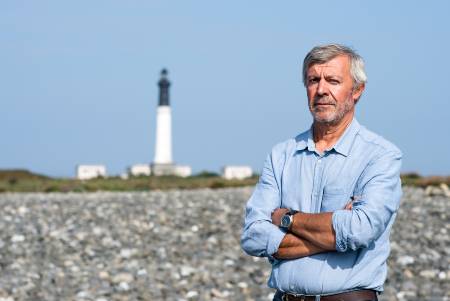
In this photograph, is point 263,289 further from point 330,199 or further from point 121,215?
point 121,215

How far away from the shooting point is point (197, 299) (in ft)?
31.4

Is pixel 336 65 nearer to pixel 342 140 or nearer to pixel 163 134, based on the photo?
pixel 342 140

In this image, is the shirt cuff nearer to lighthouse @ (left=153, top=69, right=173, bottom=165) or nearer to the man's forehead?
the man's forehead

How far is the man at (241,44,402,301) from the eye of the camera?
12.2ft

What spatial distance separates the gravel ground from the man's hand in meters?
5.78

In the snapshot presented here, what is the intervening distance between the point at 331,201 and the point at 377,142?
0.98ft

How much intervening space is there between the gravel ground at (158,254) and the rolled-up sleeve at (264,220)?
571cm

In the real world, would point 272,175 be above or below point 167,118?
below

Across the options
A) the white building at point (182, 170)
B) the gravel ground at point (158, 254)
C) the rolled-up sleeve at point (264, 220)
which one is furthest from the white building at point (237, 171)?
the rolled-up sleeve at point (264, 220)

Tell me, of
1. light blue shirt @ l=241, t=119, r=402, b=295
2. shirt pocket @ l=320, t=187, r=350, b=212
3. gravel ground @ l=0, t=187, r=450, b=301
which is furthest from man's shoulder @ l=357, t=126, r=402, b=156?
gravel ground @ l=0, t=187, r=450, b=301

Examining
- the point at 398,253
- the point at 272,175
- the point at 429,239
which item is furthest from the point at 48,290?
the point at 272,175

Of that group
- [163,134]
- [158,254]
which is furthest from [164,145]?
[158,254]

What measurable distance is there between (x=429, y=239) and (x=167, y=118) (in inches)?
2160

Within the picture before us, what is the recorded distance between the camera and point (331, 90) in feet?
12.5
